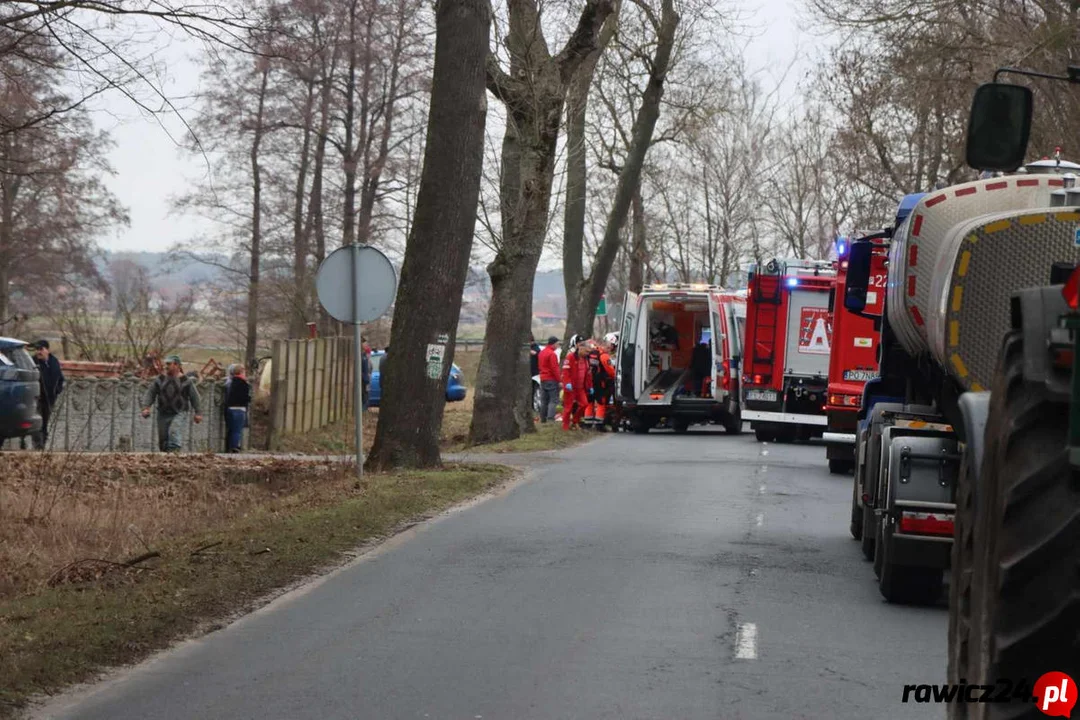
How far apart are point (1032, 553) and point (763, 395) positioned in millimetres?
23753

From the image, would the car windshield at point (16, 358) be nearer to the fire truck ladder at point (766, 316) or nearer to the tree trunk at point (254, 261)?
the fire truck ladder at point (766, 316)

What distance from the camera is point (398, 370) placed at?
1955 centimetres

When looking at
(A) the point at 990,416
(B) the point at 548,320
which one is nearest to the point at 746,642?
(A) the point at 990,416

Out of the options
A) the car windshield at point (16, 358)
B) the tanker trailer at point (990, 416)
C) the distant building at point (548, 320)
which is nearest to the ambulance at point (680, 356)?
the car windshield at point (16, 358)

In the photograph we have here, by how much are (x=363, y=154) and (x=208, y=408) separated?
15523 millimetres

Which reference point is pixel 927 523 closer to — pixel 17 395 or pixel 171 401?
pixel 17 395

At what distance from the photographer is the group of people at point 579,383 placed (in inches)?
1267

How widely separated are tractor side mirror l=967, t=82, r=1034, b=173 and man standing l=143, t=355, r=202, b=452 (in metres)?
20.2

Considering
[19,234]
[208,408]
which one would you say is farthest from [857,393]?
[19,234]

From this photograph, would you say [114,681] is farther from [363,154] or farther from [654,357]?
[363,154]

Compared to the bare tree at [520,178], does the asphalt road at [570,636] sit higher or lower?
lower

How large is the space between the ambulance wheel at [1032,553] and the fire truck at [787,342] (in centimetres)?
2294

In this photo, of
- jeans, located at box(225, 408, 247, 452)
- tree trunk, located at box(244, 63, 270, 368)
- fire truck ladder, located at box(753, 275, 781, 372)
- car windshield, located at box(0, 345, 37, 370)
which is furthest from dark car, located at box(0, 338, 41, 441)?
tree trunk, located at box(244, 63, 270, 368)

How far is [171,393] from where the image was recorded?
25484mm
